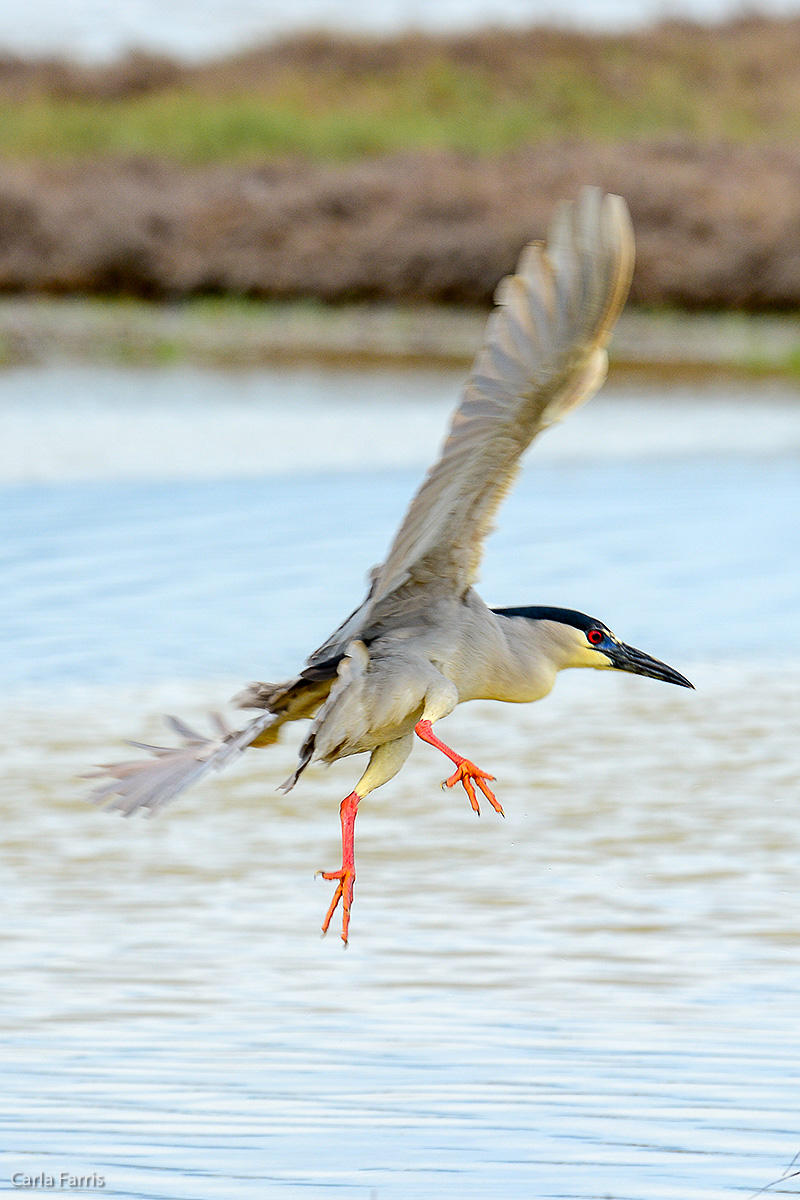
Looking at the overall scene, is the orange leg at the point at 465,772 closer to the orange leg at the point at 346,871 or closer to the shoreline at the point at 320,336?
the orange leg at the point at 346,871

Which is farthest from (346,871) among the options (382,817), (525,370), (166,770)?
(382,817)

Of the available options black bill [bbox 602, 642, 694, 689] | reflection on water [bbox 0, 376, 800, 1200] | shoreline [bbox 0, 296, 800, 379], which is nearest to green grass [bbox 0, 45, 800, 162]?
shoreline [bbox 0, 296, 800, 379]

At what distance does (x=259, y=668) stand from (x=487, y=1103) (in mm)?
3821

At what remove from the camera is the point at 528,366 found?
4.16 meters

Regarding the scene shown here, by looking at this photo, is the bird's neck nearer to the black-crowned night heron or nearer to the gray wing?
the black-crowned night heron

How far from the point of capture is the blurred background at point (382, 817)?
3828mm

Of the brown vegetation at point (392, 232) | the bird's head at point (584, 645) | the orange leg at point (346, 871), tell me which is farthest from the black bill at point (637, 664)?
the brown vegetation at point (392, 232)

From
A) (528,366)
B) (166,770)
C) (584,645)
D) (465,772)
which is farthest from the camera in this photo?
(584,645)

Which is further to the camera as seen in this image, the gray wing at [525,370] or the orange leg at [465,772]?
the orange leg at [465,772]

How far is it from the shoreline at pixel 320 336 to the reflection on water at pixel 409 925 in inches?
393

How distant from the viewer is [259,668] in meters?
7.62

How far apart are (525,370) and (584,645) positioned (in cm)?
92

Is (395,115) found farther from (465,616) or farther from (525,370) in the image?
(525,370)

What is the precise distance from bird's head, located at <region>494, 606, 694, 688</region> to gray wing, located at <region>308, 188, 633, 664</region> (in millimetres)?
329
